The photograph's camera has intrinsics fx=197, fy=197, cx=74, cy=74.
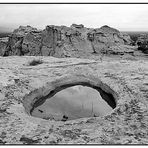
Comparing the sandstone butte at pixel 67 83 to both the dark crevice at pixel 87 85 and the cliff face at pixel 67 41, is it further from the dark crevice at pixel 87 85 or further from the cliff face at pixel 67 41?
the cliff face at pixel 67 41

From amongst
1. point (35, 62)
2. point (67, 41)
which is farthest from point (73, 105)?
point (67, 41)

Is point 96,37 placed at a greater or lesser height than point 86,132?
greater

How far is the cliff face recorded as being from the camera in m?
31.5

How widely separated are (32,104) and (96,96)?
2.99 meters

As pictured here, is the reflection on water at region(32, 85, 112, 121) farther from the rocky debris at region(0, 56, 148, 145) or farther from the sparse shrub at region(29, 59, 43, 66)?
the sparse shrub at region(29, 59, 43, 66)

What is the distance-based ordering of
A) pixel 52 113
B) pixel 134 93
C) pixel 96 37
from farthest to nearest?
pixel 96 37
pixel 134 93
pixel 52 113

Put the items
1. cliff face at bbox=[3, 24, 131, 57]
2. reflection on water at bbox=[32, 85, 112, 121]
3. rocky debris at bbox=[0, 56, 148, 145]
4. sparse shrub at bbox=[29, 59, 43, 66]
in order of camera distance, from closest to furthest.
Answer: rocky debris at bbox=[0, 56, 148, 145]
reflection on water at bbox=[32, 85, 112, 121]
sparse shrub at bbox=[29, 59, 43, 66]
cliff face at bbox=[3, 24, 131, 57]

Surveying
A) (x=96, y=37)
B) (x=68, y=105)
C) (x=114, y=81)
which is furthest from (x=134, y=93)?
(x=96, y=37)

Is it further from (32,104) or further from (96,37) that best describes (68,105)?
(96,37)

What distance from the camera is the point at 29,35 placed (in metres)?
35.7

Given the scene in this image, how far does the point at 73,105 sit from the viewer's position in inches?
331

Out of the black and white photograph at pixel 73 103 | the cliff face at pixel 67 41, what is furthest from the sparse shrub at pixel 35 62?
the cliff face at pixel 67 41

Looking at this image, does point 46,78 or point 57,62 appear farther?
point 57,62

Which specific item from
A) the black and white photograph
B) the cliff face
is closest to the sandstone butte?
the black and white photograph
